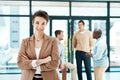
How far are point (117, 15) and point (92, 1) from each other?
1.17 metres

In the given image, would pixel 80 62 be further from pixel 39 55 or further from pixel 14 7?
pixel 14 7

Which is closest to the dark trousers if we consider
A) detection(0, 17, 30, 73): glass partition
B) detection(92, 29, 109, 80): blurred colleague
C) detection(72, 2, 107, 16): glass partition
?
detection(92, 29, 109, 80): blurred colleague

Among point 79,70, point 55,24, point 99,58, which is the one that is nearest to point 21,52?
point 99,58

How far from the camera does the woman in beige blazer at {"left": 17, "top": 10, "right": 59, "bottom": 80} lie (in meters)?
2.11

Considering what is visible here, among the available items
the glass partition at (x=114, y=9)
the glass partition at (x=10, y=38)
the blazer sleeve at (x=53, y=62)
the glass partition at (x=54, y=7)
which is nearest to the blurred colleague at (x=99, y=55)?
the blazer sleeve at (x=53, y=62)

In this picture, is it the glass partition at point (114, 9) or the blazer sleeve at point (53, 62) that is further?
the glass partition at point (114, 9)

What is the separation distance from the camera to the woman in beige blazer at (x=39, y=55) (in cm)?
211

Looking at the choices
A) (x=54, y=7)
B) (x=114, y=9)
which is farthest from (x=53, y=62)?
(x=114, y=9)

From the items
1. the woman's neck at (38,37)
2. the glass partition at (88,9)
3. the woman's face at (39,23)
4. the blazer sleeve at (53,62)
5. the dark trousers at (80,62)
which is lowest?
the dark trousers at (80,62)

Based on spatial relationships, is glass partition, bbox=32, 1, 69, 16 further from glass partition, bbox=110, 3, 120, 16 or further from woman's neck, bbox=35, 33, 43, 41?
woman's neck, bbox=35, 33, 43, 41

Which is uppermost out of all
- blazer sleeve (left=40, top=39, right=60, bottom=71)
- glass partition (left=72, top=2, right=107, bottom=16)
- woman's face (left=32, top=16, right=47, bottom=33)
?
glass partition (left=72, top=2, right=107, bottom=16)

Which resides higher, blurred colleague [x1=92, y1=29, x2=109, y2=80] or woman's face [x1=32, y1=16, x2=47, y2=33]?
woman's face [x1=32, y1=16, x2=47, y2=33]

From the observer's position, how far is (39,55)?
2141 millimetres

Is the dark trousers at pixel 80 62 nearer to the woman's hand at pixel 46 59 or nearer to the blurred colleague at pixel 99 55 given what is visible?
the blurred colleague at pixel 99 55
